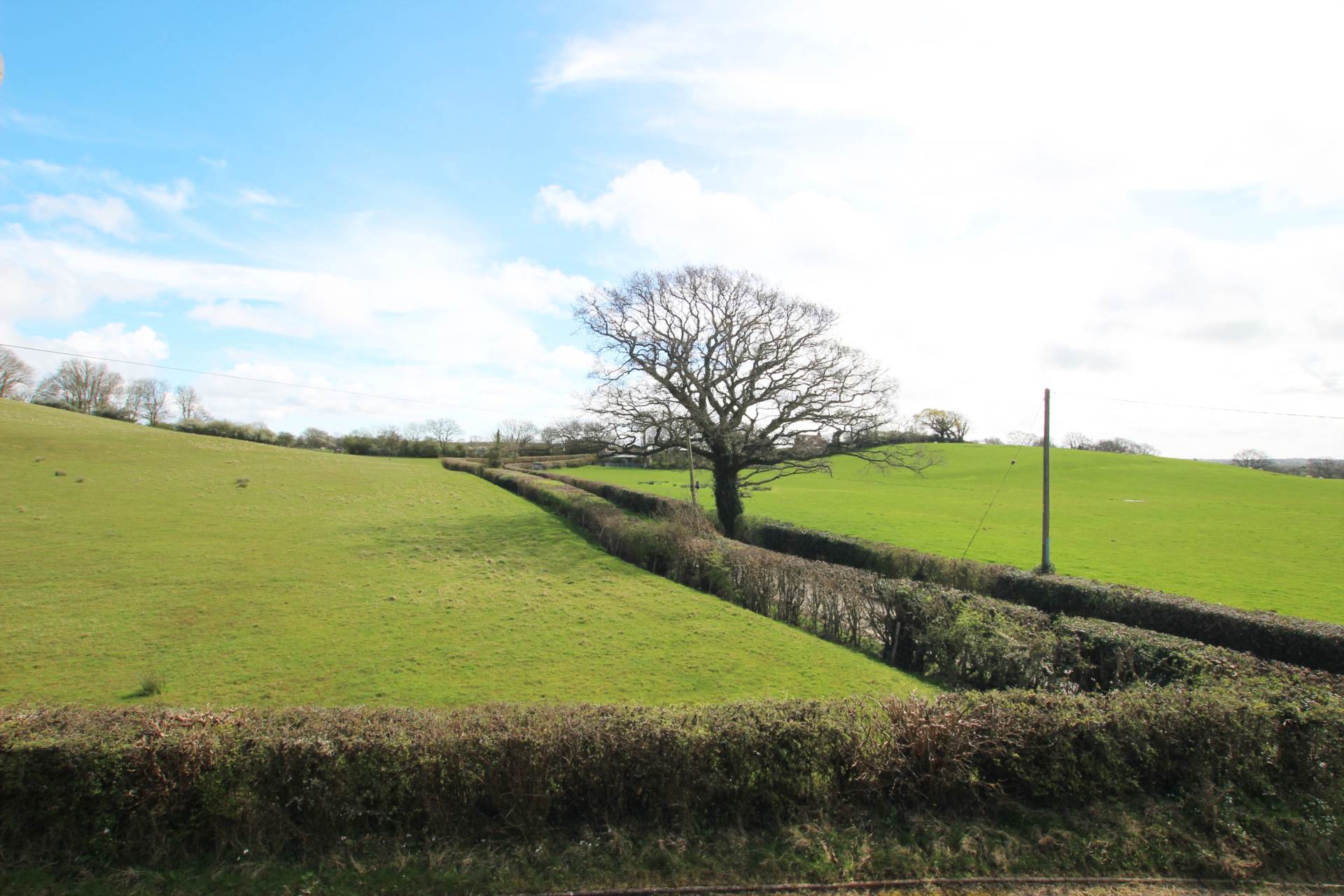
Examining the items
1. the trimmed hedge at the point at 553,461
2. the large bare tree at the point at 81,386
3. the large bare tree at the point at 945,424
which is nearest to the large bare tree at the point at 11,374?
the large bare tree at the point at 81,386

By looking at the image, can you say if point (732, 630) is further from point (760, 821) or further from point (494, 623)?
point (760, 821)

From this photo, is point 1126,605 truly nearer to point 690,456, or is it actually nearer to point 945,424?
point 690,456

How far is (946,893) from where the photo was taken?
4.62 m

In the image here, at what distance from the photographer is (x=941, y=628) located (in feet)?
36.4

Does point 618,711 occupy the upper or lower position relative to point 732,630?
upper

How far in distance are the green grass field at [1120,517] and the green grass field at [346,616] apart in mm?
14802

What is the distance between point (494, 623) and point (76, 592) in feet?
31.7

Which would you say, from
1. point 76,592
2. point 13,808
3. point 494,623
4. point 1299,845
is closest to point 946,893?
point 1299,845

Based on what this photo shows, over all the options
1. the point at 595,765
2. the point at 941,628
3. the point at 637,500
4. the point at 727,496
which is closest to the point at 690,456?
the point at 727,496

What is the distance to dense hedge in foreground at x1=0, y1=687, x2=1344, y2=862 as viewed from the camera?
4.91 metres

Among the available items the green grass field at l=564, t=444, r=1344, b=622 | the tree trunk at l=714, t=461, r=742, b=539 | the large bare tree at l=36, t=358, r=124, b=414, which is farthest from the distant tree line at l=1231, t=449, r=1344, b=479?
the large bare tree at l=36, t=358, r=124, b=414

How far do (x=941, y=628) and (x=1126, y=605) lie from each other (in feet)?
14.7

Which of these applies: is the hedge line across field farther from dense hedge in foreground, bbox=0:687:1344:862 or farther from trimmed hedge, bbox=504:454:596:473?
trimmed hedge, bbox=504:454:596:473

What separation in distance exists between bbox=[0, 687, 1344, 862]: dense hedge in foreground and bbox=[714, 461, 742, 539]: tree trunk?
2025cm
